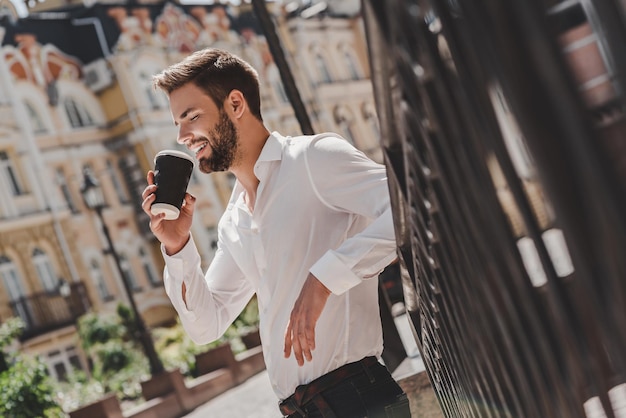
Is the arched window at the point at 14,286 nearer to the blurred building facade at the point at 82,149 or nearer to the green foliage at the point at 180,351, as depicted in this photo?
the blurred building facade at the point at 82,149

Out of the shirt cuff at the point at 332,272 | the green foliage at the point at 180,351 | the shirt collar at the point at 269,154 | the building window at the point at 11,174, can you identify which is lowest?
the green foliage at the point at 180,351

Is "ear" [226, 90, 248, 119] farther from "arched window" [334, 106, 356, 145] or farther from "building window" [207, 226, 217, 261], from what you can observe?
"arched window" [334, 106, 356, 145]

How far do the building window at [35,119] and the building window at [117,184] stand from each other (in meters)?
3.03

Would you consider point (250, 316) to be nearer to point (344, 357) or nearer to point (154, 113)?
point (154, 113)

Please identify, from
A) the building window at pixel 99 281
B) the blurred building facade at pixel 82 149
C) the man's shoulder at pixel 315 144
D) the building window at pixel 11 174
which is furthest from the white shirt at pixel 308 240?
the building window at pixel 99 281

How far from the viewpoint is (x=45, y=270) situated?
3356 centimetres

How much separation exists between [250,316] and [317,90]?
2177 cm

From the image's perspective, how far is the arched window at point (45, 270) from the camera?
3328cm

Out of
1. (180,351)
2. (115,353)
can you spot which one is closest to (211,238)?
(115,353)

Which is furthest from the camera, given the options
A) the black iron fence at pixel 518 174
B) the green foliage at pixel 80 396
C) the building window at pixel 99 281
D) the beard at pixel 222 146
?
the building window at pixel 99 281

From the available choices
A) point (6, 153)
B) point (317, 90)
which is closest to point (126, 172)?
point (6, 153)

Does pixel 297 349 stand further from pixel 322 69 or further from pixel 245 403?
pixel 322 69

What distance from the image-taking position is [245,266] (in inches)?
Result: 132

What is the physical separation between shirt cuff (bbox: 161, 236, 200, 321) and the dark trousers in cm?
49
